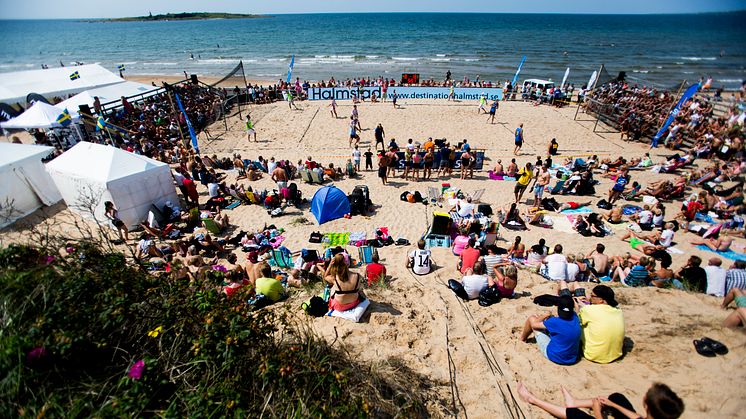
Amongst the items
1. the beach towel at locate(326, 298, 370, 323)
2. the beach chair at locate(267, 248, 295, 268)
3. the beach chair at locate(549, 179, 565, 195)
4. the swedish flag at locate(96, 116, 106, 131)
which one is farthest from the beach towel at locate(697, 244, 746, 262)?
the swedish flag at locate(96, 116, 106, 131)

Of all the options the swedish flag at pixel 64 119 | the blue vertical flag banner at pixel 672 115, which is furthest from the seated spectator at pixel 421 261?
the swedish flag at pixel 64 119

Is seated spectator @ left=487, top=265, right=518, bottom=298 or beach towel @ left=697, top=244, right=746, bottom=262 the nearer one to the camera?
seated spectator @ left=487, top=265, right=518, bottom=298

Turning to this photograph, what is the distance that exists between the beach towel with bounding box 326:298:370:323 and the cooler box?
4.04 m

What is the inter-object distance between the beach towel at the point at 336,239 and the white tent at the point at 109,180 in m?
6.03

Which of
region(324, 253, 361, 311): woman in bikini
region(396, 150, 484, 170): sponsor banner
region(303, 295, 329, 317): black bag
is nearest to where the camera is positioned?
region(324, 253, 361, 311): woman in bikini

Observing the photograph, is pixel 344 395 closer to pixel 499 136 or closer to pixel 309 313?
pixel 309 313

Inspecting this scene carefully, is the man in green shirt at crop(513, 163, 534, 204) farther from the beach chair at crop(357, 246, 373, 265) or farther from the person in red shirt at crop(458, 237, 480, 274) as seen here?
the beach chair at crop(357, 246, 373, 265)

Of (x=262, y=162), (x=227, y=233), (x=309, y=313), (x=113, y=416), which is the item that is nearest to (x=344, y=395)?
(x=113, y=416)

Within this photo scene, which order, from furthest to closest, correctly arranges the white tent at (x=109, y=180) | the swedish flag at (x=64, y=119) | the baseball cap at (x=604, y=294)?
the swedish flag at (x=64, y=119), the white tent at (x=109, y=180), the baseball cap at (x=604, y=294)

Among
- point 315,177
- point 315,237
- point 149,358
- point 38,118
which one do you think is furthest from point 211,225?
point 38,118

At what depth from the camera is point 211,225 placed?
9.85 meters

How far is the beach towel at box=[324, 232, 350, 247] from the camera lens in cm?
934

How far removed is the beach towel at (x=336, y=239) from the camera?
9.34 metres

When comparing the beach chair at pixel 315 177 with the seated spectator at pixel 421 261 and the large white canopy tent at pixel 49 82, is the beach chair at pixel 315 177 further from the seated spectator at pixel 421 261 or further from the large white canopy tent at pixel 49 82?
the large white canopy tent at pixel 49 82
